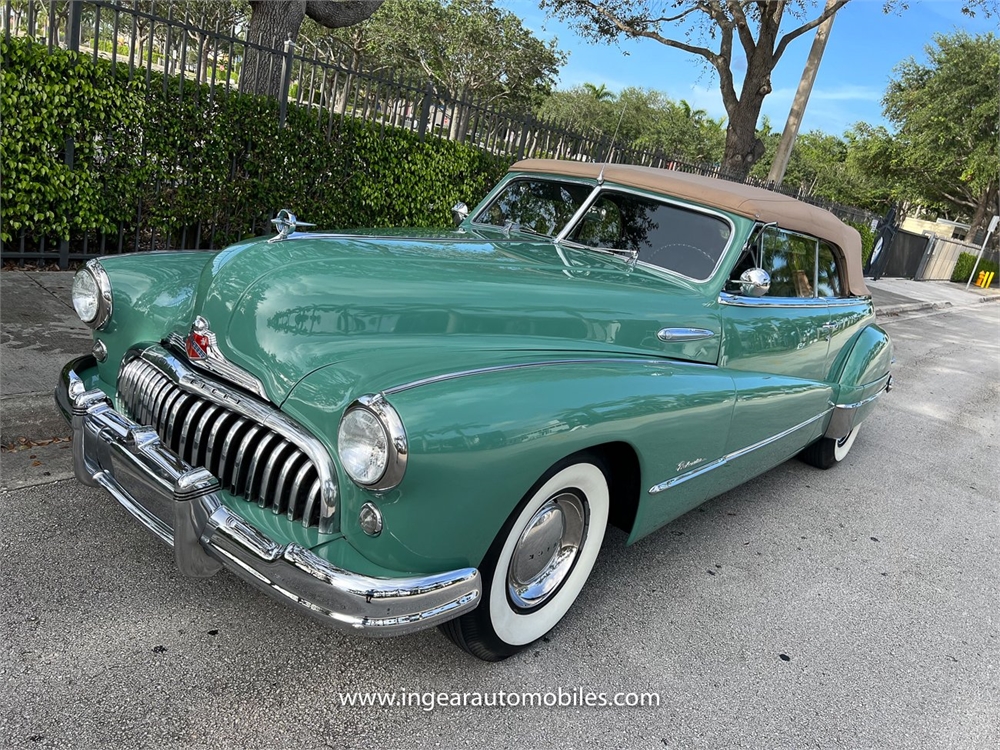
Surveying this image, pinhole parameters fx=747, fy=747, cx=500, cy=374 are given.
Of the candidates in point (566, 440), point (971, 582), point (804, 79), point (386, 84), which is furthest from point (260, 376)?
point (804, 79)

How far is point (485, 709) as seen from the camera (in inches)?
91.7

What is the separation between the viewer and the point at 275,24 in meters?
7.64

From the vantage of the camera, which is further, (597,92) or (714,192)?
(597,92)

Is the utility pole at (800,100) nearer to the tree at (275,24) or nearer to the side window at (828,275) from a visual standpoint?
the tree at (275,24)

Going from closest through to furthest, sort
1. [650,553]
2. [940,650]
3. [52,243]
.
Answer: [940,650] < [650,553] < [52,243]

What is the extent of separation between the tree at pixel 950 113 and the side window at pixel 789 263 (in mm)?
26777

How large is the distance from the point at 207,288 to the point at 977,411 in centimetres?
759

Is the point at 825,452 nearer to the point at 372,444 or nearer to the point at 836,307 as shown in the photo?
the point at 836,307

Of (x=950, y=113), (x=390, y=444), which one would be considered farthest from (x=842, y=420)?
(x=950, y=113)

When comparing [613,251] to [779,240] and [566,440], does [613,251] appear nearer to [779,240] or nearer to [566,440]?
[779,240]

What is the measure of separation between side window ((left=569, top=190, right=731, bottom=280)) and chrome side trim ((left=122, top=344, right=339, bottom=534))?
194 cm

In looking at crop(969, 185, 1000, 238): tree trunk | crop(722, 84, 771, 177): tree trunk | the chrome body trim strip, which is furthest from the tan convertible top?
crop(969, 185, 1000, 238): tree trunk

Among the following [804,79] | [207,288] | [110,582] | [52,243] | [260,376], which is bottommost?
[110,582]

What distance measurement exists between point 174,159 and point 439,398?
5105 mm
